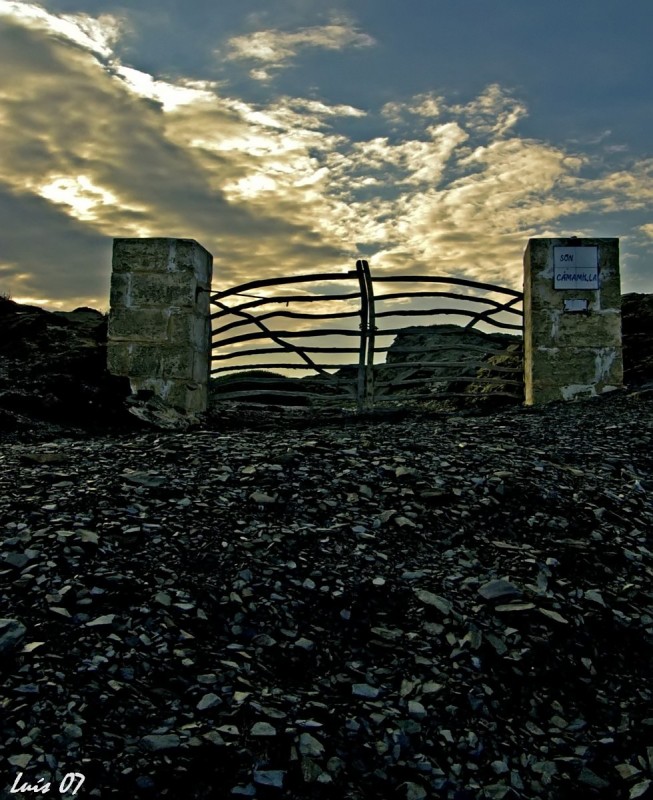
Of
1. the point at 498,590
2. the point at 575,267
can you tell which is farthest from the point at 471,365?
the point at 498,590

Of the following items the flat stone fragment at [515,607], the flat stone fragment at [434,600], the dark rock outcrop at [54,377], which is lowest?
the flat stone fragment at [515,607]

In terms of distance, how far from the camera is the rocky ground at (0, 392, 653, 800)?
10.4ft

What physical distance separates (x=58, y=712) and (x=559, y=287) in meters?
10.6

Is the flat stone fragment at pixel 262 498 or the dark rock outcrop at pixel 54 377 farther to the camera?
the dark rock outcrop at pixel 54 377

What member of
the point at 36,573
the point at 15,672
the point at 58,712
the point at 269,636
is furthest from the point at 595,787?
the point at 36,573

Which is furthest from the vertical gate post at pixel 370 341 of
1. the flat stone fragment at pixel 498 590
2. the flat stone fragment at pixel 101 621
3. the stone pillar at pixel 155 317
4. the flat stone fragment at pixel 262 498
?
the flat stone fragment at pixel 101 621

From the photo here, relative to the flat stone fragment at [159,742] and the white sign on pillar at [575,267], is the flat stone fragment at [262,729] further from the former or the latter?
the white sign on pillar at [575,267]

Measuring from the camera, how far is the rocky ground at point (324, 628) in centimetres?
316

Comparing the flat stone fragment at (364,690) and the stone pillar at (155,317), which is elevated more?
the stone pillar at (155,317)
